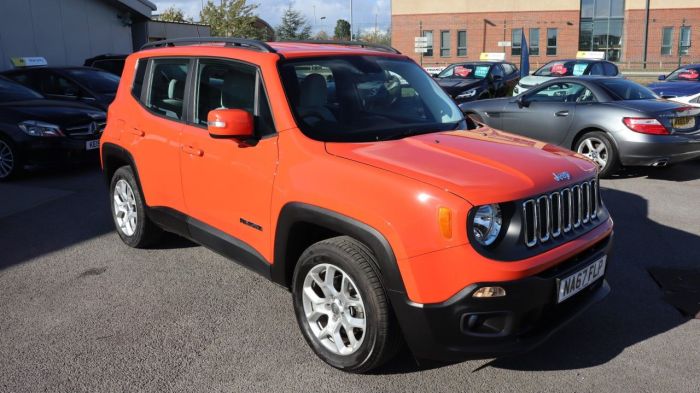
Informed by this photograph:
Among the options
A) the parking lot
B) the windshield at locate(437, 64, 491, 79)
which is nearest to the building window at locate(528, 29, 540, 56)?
the windshield at locate(437, 64, 491, 79)

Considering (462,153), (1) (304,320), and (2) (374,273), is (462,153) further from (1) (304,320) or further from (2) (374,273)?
(1) (304,320)

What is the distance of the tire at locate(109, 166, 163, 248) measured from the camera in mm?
5160

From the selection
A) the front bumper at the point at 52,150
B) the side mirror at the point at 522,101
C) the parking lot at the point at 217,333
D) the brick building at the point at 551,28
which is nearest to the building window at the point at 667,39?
the brick building at the point at 551,28

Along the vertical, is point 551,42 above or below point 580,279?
above

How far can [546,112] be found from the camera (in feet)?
29.9

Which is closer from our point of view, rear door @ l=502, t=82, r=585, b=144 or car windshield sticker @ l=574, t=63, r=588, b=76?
rear door @ l=502, t=82, r=585, b=144

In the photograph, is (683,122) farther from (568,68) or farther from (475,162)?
(568,68)

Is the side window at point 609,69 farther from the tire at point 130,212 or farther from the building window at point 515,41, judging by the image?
the building window at point 515,41

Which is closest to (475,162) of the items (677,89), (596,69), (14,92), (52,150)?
(52,150)

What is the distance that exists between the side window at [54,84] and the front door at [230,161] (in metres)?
8.19

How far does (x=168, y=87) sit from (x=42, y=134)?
Result: 4.62m

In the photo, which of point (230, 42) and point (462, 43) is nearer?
point (230, 42)

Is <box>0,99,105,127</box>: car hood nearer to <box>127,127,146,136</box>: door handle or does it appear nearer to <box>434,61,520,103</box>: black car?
<box>127,127,146,136</box>: door handle

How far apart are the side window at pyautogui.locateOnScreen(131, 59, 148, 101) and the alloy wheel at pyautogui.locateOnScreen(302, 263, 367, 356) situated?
2582 mm
